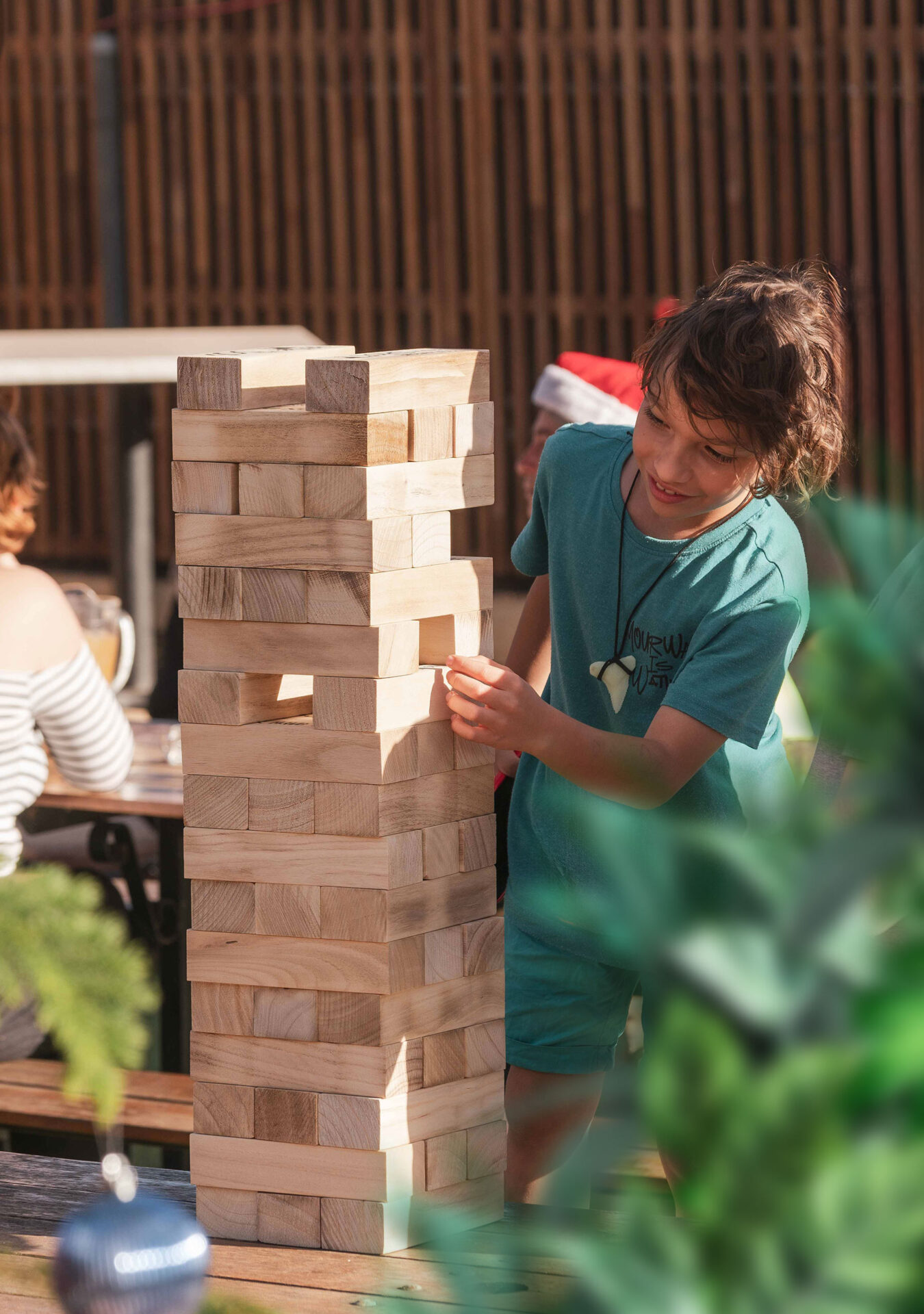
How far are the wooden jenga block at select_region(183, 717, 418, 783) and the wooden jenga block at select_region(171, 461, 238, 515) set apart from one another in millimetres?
202

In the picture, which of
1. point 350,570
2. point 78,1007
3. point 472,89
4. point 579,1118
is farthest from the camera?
point 472,89

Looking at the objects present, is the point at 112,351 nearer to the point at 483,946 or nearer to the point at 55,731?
the point at 55,731

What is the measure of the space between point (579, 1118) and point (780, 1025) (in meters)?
1.38

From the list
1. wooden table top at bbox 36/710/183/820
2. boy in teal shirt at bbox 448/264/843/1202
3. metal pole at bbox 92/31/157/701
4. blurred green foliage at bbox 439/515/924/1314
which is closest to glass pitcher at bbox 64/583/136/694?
wooden table top at bbox 36/710/183/820

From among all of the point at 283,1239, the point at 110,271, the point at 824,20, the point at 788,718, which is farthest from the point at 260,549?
the point at 824,20

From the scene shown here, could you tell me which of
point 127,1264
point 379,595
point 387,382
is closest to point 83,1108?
point 379,595

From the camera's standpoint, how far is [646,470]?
1.71 meters

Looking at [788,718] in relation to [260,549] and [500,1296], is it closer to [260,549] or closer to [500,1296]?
[260,549]

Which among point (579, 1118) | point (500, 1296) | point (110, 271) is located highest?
point (110, 271)

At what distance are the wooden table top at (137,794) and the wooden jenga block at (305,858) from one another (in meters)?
1.43

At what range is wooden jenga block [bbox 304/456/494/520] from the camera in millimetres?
1422

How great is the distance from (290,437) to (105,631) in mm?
2082

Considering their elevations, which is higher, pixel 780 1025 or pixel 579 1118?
pixel 780 1025

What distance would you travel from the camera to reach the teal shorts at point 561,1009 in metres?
1.92
